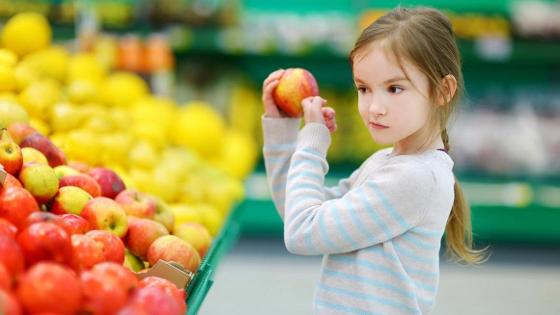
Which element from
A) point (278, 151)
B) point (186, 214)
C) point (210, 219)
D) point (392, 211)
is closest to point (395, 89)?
point (392, 211)

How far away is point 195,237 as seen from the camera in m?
2.44

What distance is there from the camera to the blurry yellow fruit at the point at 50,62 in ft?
10.8

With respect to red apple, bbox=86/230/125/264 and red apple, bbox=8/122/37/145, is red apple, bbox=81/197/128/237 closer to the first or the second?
red apple, bbox=86/230/125/264

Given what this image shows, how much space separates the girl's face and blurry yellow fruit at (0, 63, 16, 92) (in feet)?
4.86

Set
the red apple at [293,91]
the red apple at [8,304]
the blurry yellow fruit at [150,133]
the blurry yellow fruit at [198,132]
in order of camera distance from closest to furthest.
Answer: the red apple at [8,304]
the red apple at [293,91]
the blurry yellow fruit at [150,133]
the blurry yellow fruit at [198,132]

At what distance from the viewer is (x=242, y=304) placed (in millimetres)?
4391

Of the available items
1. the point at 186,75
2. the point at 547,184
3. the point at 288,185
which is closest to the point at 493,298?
the point at 547,184

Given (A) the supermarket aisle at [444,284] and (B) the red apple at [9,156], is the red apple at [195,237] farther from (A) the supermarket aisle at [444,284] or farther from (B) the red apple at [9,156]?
(A) the supermarket aisle at [444,284]

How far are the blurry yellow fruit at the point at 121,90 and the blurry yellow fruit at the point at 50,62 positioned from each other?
1.00 feet

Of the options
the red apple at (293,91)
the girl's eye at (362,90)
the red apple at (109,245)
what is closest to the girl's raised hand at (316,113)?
the red apple at (293,91)

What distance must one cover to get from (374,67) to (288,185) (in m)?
0.33

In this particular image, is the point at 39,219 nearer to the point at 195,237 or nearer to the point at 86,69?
the point at 195,237

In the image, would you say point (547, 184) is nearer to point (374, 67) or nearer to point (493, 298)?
point (493, 298)

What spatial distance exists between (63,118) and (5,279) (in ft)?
5.48
